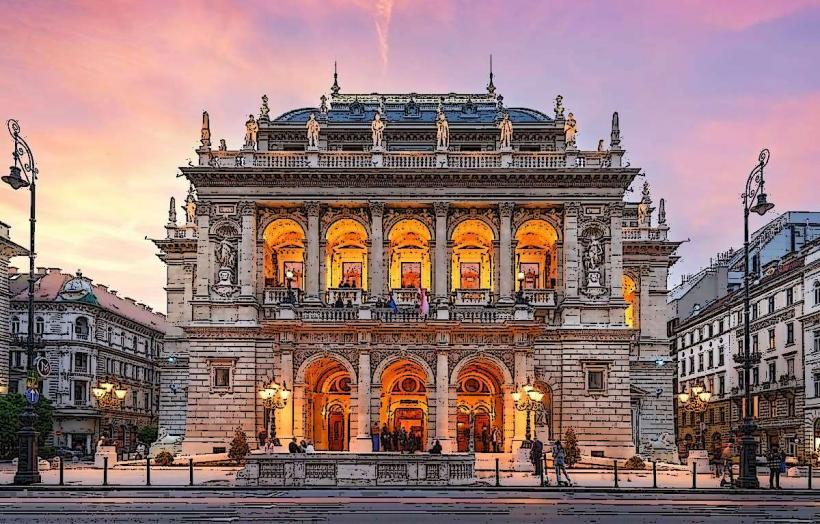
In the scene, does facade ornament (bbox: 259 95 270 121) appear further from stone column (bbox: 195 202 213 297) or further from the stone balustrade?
the stone balustrade

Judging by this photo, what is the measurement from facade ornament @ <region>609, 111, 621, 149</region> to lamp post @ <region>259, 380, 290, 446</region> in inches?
996

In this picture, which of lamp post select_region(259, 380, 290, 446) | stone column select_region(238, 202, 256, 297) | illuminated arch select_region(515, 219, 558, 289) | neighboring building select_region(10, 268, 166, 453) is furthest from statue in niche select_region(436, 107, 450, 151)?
neighboring building select_region(10, 268, 166, 453)

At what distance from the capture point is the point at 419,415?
61.8 meters

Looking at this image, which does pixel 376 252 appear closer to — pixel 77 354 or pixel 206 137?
pixel 206 137

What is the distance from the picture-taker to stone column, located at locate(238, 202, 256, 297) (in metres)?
60.1

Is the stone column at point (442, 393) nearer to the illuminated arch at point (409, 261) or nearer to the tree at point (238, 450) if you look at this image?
the illuminated arch at point (409, 261)

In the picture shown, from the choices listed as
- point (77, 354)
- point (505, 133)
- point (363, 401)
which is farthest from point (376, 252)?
point (77, 354)

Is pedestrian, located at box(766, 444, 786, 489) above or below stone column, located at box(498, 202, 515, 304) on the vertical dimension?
below

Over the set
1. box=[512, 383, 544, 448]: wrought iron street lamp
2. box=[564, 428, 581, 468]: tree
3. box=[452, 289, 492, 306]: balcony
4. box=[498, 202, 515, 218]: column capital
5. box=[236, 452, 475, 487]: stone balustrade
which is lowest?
box=[564, 428, 581, 468]: tree

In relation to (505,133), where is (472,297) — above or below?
below

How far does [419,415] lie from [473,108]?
79.6 feet

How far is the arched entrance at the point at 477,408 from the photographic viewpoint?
60594 millimetres

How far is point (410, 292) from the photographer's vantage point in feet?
201

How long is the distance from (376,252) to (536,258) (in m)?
11.8
